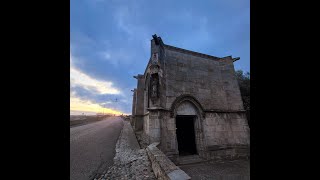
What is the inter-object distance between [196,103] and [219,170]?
3455 mm

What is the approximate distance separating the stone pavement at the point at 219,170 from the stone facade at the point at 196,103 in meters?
0.48

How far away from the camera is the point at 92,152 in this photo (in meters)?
6.50

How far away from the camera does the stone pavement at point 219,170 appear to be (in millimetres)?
5902

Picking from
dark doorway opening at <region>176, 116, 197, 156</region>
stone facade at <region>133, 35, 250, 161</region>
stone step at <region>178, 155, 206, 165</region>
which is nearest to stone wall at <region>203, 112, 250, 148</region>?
stone facade at <region>133, 35, 250, 161</region>

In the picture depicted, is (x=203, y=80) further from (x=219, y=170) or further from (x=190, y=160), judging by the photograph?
(x=219, y=170)

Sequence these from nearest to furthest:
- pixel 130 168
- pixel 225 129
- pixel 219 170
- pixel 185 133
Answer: pixel 130 168 → pixel 219 170 → pixel 225 129 → pixel 185 133

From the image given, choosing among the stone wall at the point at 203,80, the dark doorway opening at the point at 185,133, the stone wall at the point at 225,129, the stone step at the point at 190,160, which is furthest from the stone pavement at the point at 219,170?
the stone wall at the point at 203,80

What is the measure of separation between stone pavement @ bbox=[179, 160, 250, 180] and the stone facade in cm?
48

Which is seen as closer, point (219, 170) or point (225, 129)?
point (219, 170)

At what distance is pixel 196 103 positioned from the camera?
26.9 ft

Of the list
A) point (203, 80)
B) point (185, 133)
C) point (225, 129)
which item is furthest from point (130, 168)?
point (203, 80)

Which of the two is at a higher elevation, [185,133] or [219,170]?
[185,133]
